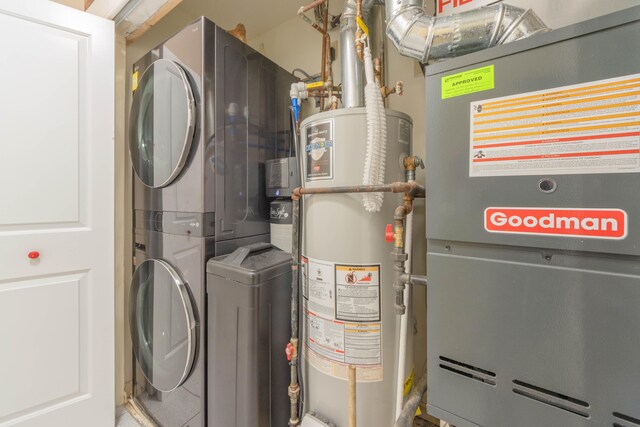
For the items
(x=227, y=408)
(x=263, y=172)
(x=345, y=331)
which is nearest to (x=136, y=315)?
(x=227, y=408)

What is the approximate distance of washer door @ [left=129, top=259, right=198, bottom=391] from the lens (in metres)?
1.10

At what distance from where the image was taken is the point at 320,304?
3.14 feet

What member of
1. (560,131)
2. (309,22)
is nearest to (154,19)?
(309,22)

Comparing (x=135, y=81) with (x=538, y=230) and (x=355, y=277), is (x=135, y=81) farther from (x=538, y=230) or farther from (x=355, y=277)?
(x=538, y=230)

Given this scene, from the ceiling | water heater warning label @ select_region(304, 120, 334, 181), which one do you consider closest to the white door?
the ceiling

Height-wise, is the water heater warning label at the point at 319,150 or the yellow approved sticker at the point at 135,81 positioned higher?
the yellow approved sticker at the point at 135,81

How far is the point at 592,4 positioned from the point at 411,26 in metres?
0.48

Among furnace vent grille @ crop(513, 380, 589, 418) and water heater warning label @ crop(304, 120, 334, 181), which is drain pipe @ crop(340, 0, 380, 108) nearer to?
water heater warning label @ crop(304, 120, 334, 181)

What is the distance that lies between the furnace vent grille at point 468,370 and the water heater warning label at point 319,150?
633 mm

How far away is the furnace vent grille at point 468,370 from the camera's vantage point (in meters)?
0.56

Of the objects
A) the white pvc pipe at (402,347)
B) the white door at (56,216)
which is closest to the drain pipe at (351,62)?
the white pvc pipe at (402,347)

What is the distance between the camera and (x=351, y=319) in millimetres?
904

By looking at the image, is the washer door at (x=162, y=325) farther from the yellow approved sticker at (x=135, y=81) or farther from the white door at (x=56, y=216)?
the yellow approved sticker at (x=135, y=81)

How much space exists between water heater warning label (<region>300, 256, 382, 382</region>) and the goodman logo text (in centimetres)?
43
